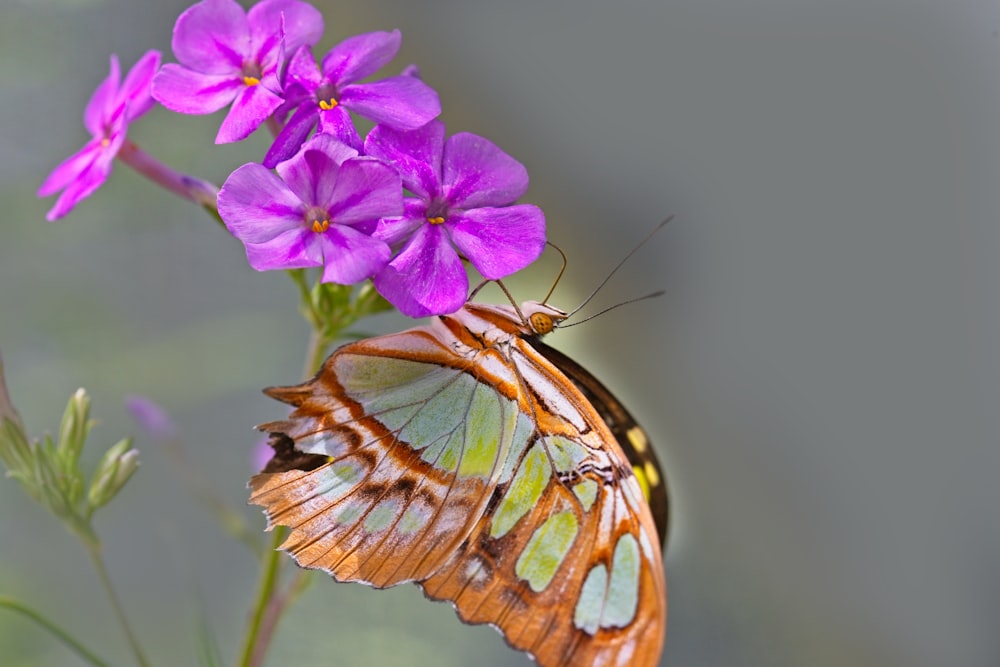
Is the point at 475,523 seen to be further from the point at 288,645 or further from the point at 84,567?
the point at 84,567

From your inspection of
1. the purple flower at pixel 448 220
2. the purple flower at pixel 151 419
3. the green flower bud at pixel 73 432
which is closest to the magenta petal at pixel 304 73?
the purple flower at pixel 448 220

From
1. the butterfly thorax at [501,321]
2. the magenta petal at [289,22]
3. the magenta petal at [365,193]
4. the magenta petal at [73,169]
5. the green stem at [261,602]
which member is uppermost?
the magenta petal at [289,22]

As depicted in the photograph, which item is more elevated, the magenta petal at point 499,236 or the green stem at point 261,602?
the magenta petal at point 499,236

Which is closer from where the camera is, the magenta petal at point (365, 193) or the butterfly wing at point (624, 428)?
the magenta petal at point (365, 193)

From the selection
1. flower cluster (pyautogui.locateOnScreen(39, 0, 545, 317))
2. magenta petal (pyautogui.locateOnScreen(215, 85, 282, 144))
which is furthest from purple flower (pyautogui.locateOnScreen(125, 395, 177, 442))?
magenta petal (pyautogui.locateOnScreen(215, 85, 282, 144))

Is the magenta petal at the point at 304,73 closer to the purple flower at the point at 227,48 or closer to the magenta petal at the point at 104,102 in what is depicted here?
the purple flower at the point at 227,48

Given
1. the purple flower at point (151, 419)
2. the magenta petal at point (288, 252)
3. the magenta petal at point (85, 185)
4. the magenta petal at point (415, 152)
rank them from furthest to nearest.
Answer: the purple flower at point (151, 419), the magenta petal at point (85, 185), the magenta petal at point (415, 152), the magenta petal at point (288, 252)
